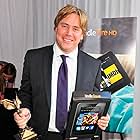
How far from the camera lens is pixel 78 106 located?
5.68 feet

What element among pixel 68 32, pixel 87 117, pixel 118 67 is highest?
pixel 68 32

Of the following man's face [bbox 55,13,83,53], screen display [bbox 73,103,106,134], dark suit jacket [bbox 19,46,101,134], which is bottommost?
screen display [bbox 73,103,106,134]

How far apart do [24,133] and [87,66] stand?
21.5 inches

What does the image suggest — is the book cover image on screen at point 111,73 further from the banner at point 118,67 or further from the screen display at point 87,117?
the screen display at point 87,117

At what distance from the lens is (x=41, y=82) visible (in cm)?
188

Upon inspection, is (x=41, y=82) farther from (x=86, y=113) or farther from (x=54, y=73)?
(x=86, y=113)

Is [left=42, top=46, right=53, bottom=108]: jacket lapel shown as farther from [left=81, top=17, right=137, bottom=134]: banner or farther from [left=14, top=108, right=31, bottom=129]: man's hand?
[left=81, top=17, right=137, bottom=134]: banner

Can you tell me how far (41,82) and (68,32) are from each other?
313mm

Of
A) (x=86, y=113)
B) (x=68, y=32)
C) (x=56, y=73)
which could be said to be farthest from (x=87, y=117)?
(x=68, y=32)

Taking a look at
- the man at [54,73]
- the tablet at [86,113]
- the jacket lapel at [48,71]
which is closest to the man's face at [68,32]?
the man at [54,73]

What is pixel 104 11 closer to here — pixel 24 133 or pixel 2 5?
pixel 2 5

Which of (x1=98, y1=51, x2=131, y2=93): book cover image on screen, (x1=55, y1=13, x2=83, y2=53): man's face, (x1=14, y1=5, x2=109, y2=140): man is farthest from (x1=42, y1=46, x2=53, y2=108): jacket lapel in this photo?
(x1=98, y1=51, x2=131, y2=93): book cover image on screen

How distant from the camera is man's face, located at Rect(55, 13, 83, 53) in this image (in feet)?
6.01

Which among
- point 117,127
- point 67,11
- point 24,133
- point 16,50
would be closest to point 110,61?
point 117,127
